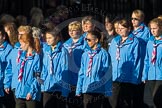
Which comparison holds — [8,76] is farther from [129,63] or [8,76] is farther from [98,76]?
[129,63]

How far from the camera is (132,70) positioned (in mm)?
11328

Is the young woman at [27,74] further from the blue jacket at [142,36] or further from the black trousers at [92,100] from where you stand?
the blue jacket at [142,36]

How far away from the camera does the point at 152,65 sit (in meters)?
11.1

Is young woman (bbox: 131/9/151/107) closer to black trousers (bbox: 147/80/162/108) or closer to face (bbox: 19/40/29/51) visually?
black trousers (bbox: 147/80/162/108)

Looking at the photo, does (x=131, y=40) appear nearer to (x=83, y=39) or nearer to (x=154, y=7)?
(x=83, y=39)

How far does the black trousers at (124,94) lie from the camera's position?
11.3 meters

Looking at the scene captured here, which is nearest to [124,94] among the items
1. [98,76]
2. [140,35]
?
[98,76]

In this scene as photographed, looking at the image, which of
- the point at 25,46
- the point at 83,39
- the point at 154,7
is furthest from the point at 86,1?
the point at 25,46

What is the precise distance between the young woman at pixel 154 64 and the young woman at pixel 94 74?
67 cm

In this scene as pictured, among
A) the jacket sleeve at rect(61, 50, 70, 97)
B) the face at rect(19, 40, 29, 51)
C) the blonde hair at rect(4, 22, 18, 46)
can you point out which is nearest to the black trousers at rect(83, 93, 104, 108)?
the jacket sleeve at rect(61, 50, 70, 97)

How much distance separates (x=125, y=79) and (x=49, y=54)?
50.2 inches

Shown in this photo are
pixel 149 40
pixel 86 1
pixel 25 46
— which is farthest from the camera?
pixel 86 1

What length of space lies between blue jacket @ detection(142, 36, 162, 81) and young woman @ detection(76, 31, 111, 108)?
0.65 metres

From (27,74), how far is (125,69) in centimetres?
168
